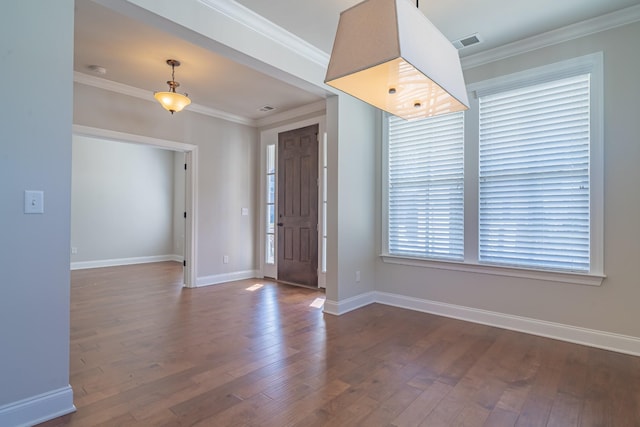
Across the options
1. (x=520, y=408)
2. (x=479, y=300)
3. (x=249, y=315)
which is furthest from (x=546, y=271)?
(x=249, y=315)

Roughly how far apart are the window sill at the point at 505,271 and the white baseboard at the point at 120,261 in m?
5.88

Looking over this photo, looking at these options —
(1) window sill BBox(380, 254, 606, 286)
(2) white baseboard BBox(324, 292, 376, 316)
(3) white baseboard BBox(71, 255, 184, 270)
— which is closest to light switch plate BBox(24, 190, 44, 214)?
(2) white baseboard BBox(324, 292, 376, 316)

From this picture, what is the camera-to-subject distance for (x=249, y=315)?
3729mm

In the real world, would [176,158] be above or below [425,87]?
above

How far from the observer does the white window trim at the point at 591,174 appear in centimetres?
286

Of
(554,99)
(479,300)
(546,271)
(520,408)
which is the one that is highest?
(554,99)

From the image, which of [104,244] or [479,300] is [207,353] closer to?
[479,300]

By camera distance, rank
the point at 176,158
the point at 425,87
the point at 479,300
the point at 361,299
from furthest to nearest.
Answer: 1. the point at 176,158
2. the point at 361,299
3. the point at 479,300
4. the point at 425,87

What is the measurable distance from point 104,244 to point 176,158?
2.53 metres

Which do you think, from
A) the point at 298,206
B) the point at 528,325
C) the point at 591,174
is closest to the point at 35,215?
the point at 298,206

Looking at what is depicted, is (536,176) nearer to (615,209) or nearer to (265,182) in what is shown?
(615,209)

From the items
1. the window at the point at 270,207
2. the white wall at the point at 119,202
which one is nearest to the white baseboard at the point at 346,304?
the window at the point at 270,207

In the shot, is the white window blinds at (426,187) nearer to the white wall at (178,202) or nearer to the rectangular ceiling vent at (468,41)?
the rectangular ceiling vent at (468,41)

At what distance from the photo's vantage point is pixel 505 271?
333cm
